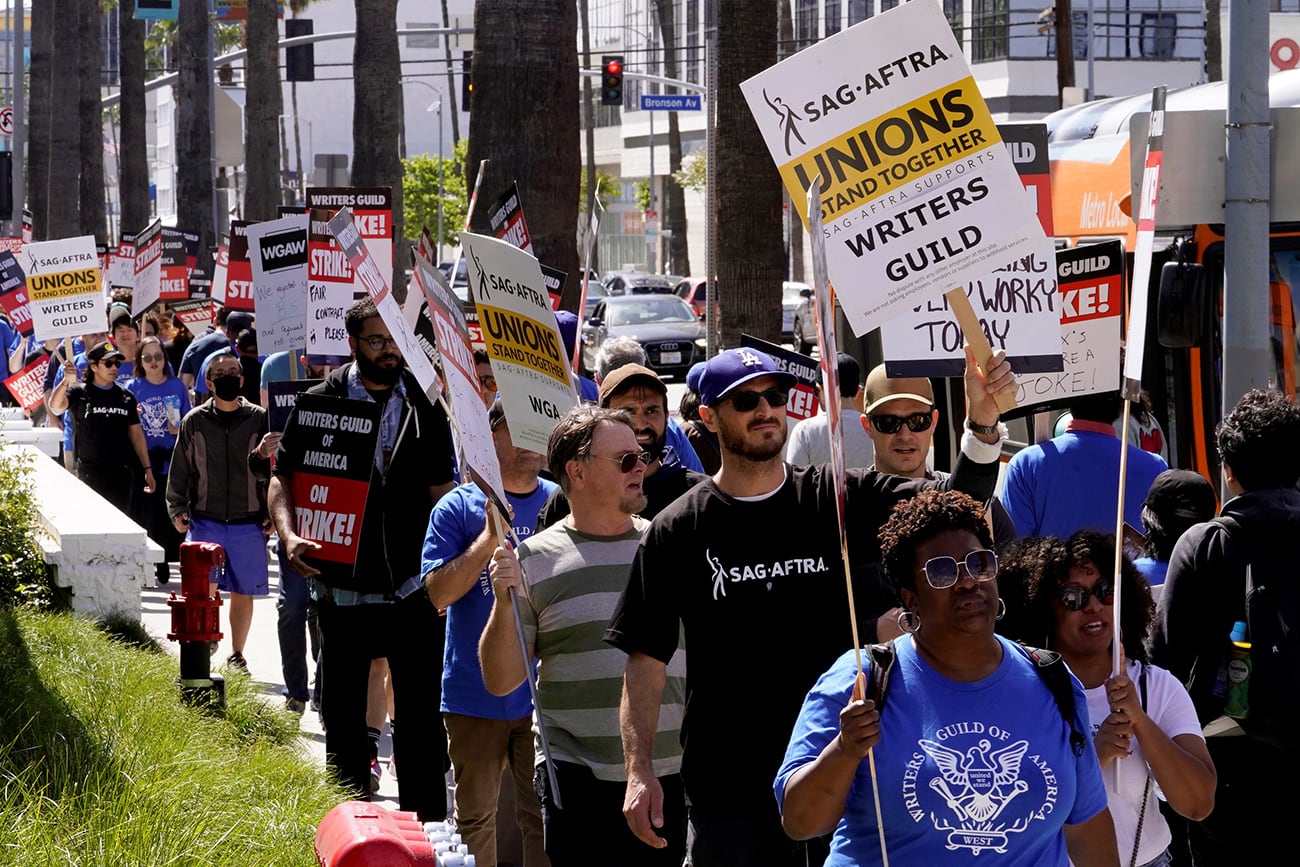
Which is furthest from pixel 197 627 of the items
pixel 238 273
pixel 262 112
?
pixel 262 112

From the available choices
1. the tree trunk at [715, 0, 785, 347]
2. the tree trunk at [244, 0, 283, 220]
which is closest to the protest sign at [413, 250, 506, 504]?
the tree trunk at [715, 0, 785, 347]

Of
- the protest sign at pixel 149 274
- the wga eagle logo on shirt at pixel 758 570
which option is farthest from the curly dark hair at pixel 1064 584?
the protest sign at pixel 149 274

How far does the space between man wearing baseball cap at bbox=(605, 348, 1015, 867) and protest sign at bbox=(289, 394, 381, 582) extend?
303cm

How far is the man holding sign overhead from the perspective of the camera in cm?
767

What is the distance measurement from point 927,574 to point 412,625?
415 centimetres

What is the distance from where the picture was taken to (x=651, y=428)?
6.68 metres

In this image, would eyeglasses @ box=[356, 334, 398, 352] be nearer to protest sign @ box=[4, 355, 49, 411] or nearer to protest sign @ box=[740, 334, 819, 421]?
protest sign @ box=[740, 334, 819, 421]

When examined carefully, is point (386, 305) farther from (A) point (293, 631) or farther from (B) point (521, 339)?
(A) point (293, 631)

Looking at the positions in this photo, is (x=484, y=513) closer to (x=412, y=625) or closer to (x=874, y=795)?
(x=412, y=625)

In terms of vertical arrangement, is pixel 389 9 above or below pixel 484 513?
above

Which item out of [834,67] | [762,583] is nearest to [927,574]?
[762,583]

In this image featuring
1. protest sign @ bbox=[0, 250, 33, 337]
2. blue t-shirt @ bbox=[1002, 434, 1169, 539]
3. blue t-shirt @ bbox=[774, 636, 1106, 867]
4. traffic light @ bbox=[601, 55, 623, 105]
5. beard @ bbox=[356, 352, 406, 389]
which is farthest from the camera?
traffic light @ bbox=[601, 55, 623, 105]

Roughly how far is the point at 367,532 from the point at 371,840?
4326mm

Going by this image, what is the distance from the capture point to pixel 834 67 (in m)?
5.21
